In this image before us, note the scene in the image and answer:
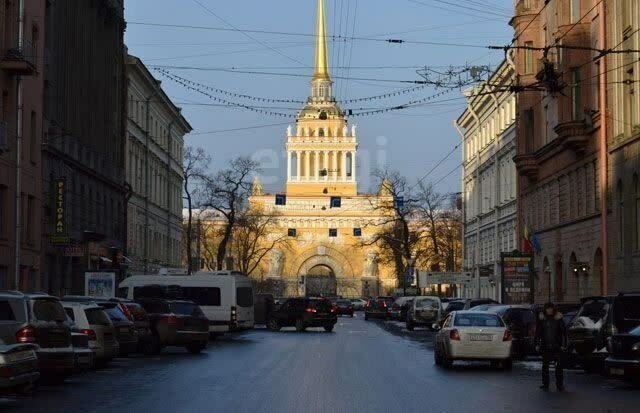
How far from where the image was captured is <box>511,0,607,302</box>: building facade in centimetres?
5016

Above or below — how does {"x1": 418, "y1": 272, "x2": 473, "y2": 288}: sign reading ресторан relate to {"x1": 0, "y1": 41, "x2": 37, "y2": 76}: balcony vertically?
below

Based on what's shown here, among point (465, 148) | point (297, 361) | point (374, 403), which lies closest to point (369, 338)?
point (297, 361)

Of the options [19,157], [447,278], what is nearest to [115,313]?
[19,157]

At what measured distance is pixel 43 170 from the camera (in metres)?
49.2

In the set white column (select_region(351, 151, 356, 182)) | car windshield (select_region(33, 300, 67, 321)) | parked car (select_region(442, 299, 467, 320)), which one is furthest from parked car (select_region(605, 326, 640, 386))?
white column (select_region(351, 151, 356, 182))

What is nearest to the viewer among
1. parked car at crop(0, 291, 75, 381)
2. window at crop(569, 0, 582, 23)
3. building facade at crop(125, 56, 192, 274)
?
parked car at crop(0, 291, 75, 381)

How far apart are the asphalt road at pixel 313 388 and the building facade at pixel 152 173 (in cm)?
4103

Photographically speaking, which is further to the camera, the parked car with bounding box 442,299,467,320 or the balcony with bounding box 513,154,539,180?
the balcony with bounding box 513,154,539,180

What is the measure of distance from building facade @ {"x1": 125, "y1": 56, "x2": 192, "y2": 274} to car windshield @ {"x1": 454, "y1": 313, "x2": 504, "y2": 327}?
4303cm

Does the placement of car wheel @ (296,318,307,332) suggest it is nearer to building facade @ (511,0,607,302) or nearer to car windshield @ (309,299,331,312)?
car windshield @ (309,299,331,312)

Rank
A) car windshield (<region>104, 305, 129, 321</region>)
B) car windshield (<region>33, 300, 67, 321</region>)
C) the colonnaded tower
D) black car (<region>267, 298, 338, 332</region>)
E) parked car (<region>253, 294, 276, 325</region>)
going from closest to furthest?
car windshield (<region>33, 300, 67, 321</region>) < car windshield (<region>104, 305, 129, 321</region>) < black car (<region>267, 298, 338, 332</region>) < parked car (<region>253, 294, 276, 325</region>) < the colonnaded tower

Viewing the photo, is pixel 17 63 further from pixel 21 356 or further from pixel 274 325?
pixel 21 356

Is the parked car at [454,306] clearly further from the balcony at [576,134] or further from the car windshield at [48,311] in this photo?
the car windshield at [48,311]

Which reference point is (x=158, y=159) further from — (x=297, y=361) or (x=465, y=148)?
(x=297, y=361)
